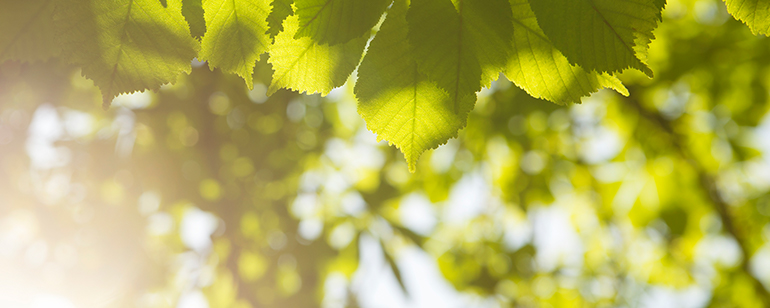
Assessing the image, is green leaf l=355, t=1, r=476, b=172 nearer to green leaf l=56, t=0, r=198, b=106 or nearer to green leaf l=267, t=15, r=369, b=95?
green leaf l=267, t=15, r=369, b=95

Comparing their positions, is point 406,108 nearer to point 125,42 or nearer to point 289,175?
point 125,42

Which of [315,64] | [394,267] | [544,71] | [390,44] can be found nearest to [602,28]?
[544,71]

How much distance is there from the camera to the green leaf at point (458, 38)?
0.50m

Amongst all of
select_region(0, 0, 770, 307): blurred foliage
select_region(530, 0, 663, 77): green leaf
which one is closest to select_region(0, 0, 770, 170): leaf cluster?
select_region(530, 0, 663, 77): green leaf

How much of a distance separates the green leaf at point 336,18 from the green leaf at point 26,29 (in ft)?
1.32

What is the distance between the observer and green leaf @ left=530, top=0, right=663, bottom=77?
1.54 ft

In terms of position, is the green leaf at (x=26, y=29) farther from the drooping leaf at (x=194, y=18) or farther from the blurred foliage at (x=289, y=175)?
the blurred foliage at (x=289, y=175)

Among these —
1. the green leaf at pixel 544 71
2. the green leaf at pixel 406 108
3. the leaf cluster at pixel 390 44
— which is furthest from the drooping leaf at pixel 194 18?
the green leaf at pixel 544 71

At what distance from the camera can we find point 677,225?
2297 millimetres

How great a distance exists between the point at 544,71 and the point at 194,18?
479mm

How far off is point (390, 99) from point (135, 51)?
34 centimetres

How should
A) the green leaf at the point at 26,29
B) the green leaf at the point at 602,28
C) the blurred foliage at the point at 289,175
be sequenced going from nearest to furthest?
the green leaf at the point at 602,28, the green leaf at the point at 26,29, the blurred foliage at the point at 289,175

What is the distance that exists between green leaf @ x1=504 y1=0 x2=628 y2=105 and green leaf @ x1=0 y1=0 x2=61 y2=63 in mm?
673

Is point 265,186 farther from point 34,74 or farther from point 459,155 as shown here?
point 459,155
